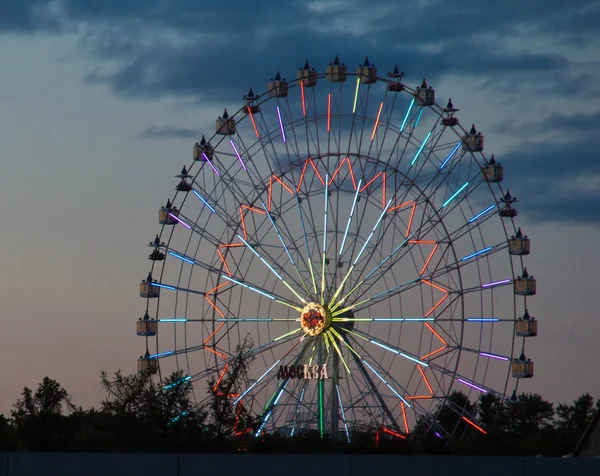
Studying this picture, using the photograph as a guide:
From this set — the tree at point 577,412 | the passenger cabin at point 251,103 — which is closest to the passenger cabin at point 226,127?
the passenger cabin at point 251,103

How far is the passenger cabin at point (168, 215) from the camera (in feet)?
198

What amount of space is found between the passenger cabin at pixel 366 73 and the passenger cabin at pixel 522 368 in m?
13.7

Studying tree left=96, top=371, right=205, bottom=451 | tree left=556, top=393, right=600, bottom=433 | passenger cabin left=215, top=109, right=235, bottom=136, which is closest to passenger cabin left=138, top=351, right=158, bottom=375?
tree left=96, top=371, right=205, bottom=451

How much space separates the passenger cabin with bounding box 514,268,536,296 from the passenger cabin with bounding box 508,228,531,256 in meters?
0.96

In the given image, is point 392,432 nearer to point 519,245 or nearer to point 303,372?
point 303,372

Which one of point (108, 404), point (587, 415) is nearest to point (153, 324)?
point (108, 404)

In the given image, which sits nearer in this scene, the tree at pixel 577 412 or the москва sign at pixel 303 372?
the москва sign at pixel 303 372

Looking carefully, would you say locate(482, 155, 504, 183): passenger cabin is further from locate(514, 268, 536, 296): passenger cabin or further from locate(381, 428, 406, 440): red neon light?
locate(381, 428, 406, 440): red neon light

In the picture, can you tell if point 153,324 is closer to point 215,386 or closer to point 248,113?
point 215,386

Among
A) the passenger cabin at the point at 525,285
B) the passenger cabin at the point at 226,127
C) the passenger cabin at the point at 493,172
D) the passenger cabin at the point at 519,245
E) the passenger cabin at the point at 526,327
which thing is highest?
the passenger cabin at the point at 226,127

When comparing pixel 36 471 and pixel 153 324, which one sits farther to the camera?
pixel 153 324

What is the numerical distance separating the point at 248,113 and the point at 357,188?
7.25 m

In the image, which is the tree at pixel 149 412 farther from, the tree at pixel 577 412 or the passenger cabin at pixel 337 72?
the tree at pixel 577 412

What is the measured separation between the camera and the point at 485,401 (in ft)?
390
